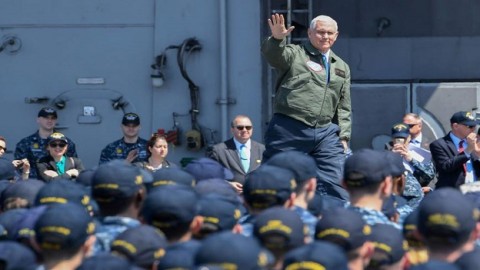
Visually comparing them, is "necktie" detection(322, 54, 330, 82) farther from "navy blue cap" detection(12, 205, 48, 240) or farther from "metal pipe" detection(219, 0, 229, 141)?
"navy blue cap" detection(12, 205, 48, 240)

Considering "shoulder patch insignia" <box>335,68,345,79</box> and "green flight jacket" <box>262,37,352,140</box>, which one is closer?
"green flight jacket" <box>262,37,352,140</box>

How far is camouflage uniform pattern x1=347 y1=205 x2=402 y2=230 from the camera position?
668 cm

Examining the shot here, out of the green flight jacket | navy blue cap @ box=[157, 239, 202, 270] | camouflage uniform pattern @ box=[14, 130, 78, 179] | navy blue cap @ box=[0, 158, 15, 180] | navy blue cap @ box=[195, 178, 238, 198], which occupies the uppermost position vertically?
the green flight jacket

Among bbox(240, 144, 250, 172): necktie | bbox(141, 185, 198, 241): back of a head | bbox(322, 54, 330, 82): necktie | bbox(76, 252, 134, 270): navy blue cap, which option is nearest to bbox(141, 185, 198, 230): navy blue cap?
bbox(141, 185, 198, 241): back of a head

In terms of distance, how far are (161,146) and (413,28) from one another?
152 inches

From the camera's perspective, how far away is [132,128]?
11977 mm

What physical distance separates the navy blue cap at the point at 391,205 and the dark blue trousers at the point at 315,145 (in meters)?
1.58

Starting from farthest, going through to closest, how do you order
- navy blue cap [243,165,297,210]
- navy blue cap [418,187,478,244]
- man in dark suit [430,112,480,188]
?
man in dark suit [430,112,480,188], navy blue cap [243,165,297,210], navy blue cap [418,187,478,244]

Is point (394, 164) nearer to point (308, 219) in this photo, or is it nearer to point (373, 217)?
point (373, 217)

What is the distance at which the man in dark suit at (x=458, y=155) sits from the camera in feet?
35.6

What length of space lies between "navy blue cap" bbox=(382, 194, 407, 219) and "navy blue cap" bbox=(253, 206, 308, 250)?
4.07 ft

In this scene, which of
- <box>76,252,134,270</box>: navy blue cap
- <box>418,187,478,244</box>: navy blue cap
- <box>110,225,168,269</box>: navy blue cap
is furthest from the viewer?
<box>110,225,168,269</box>: navy blue cap

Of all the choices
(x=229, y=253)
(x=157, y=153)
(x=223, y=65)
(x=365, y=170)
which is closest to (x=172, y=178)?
(x=365, y=170)

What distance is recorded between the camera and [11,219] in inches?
277
